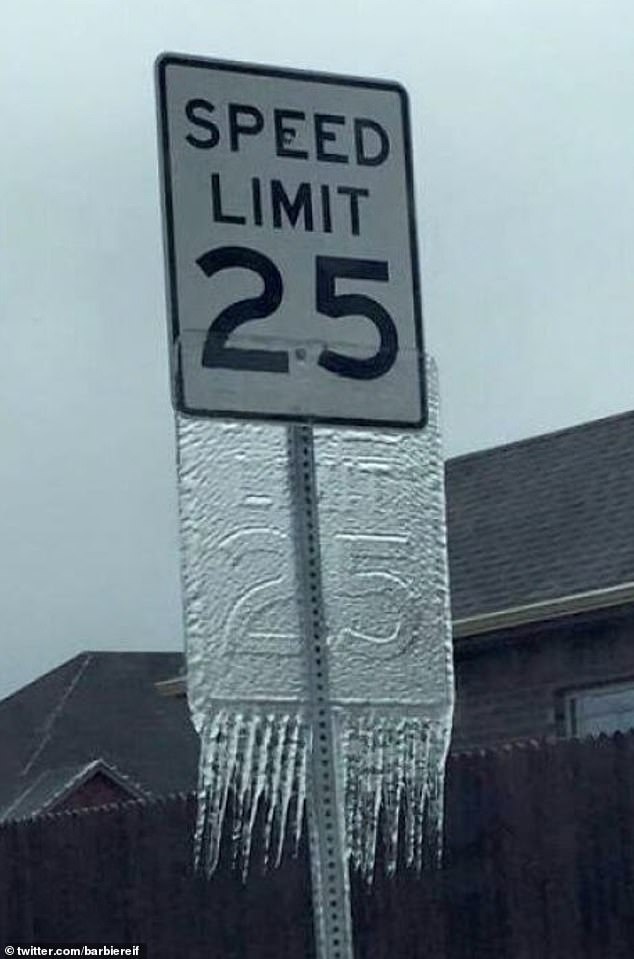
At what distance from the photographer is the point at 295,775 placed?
3.86 meters

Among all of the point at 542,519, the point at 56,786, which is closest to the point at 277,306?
the point at 542,519

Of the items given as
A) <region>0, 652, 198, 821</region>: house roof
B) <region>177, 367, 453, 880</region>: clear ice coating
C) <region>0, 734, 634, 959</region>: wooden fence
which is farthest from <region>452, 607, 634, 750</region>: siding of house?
<region>0, 652, 198, 821</region>: house roof

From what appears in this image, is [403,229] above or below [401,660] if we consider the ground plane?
above

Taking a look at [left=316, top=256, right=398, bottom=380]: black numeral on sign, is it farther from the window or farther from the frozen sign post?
the window

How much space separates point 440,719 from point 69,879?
403 inches

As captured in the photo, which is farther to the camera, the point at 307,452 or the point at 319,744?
the point at 307,452

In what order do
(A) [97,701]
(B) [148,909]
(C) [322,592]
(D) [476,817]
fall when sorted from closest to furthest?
1. (C) [322,592]
2. (D) [476,817]
3. (B) [148,909]
4. (A) [97,701]

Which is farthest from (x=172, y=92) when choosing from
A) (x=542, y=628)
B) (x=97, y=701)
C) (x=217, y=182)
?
(x=97, y=701)

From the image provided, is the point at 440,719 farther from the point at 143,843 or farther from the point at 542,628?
the point at 542,628

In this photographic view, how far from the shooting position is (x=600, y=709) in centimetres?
1525

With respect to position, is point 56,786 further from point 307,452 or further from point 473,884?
point 307,452

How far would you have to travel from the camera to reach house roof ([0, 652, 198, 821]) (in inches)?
1178

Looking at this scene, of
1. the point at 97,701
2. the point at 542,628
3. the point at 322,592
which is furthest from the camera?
the point at 97,701

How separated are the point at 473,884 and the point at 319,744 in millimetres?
6480
